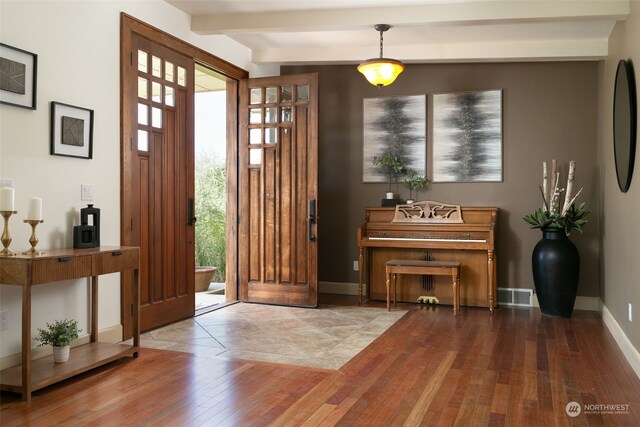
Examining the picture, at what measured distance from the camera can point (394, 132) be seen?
645cm

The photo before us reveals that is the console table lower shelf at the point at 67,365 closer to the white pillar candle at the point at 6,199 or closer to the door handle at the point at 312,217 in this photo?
the white pillar candle at the point at 6,199

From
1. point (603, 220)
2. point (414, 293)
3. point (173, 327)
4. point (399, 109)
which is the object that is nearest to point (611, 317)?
point (603, 220)

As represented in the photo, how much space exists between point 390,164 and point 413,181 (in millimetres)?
333

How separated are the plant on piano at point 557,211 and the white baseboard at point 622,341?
2.74 feet

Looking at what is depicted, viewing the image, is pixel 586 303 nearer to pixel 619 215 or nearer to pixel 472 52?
pixel 619 215

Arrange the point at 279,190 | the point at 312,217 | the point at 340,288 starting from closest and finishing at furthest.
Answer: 1. the point at 312,217
2. the point at 279,190
3. the point at 340,288

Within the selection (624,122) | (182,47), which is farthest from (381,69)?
(624,122)

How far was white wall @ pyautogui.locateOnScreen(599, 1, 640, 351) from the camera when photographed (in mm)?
3713

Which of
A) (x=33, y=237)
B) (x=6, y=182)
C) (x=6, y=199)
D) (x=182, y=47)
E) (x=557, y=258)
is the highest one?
(x=182, y=47)

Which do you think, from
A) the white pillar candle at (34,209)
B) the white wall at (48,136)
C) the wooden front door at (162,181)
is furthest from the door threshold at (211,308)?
the white pillar candle at (34,209)

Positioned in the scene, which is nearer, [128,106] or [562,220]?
[128,106]

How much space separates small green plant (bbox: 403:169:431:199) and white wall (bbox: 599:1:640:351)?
1.78m

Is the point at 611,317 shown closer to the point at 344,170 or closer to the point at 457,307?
the point at 457,307

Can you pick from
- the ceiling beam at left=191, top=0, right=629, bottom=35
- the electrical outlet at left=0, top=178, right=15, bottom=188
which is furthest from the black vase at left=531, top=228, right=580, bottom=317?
the electrical outlet at left=0, top=178, right=15, bottom=188
